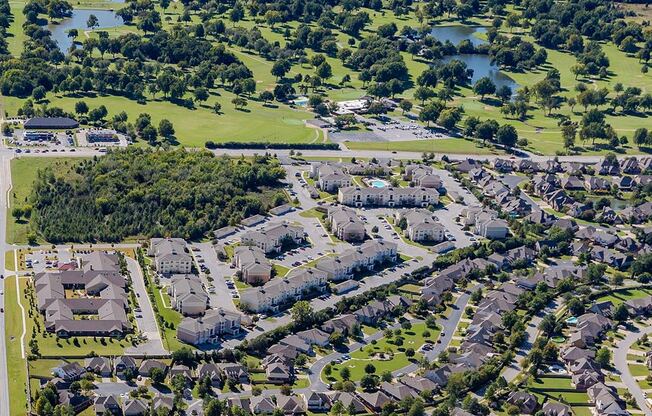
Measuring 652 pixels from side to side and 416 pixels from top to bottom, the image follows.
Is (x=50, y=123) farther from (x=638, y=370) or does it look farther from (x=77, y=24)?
(x=638, y=370)

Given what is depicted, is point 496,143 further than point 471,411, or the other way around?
point 496,143

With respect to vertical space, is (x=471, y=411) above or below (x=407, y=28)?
above

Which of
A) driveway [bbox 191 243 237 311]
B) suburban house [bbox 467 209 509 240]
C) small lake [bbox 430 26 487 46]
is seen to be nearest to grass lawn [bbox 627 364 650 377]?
suburban house [bbox 467 209 509 240]

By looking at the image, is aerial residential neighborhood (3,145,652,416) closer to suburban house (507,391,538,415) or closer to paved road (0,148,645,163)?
suburban house (507,391,538,415)

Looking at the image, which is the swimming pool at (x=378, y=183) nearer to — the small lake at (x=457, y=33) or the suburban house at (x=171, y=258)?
the suburban house at (x=171, y=258)

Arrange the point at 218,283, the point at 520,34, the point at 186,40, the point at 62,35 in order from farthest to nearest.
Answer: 1. the point at 520,34
2. the point at 62,35
3. the point at 186,40
4. the point at 218,283

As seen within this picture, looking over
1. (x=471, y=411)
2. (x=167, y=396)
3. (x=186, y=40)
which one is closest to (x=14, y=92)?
(x=186, y=40)

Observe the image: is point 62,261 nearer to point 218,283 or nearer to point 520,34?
point 218,283
